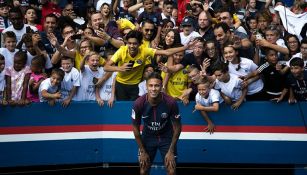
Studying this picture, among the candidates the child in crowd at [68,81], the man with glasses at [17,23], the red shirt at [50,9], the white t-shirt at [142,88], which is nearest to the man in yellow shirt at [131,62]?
the white t-shirt at [142,88]

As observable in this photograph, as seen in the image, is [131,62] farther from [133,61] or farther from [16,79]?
[16,79]

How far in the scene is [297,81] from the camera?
10.3m

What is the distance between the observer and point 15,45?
1073 cm

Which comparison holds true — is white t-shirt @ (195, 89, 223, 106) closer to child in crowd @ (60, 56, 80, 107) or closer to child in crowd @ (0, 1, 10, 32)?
child in crowd @ (60, 56, 80, 107)

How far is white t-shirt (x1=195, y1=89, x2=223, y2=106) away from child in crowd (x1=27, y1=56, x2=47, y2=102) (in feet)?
7.82

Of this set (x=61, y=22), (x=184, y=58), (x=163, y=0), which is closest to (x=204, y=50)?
(x=184, y=58)

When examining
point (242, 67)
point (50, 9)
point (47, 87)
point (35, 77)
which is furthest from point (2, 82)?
point (50, 9)

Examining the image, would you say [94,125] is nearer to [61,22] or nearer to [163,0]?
[61,22]

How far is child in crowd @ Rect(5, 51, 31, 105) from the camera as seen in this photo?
→ 10.1m

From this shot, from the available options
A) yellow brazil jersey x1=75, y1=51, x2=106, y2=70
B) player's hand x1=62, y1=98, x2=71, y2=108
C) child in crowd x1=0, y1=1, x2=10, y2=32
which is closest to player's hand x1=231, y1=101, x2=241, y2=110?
yellow brazil jersey x1=75, y1=51, x2=106, y2=70

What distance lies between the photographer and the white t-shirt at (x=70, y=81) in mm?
10297

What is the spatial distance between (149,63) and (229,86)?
1.33m

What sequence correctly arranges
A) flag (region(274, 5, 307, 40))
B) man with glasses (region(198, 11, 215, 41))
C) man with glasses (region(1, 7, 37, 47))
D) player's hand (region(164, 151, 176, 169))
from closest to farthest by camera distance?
player's hand (region(164, 151, 176, 169)), man with glasses (region(1, 7, 37, 47)), man with glasses (region(198, 11, 215, 41)), flag (region(274, 5, 307, 40))

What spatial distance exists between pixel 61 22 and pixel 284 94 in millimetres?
4159
